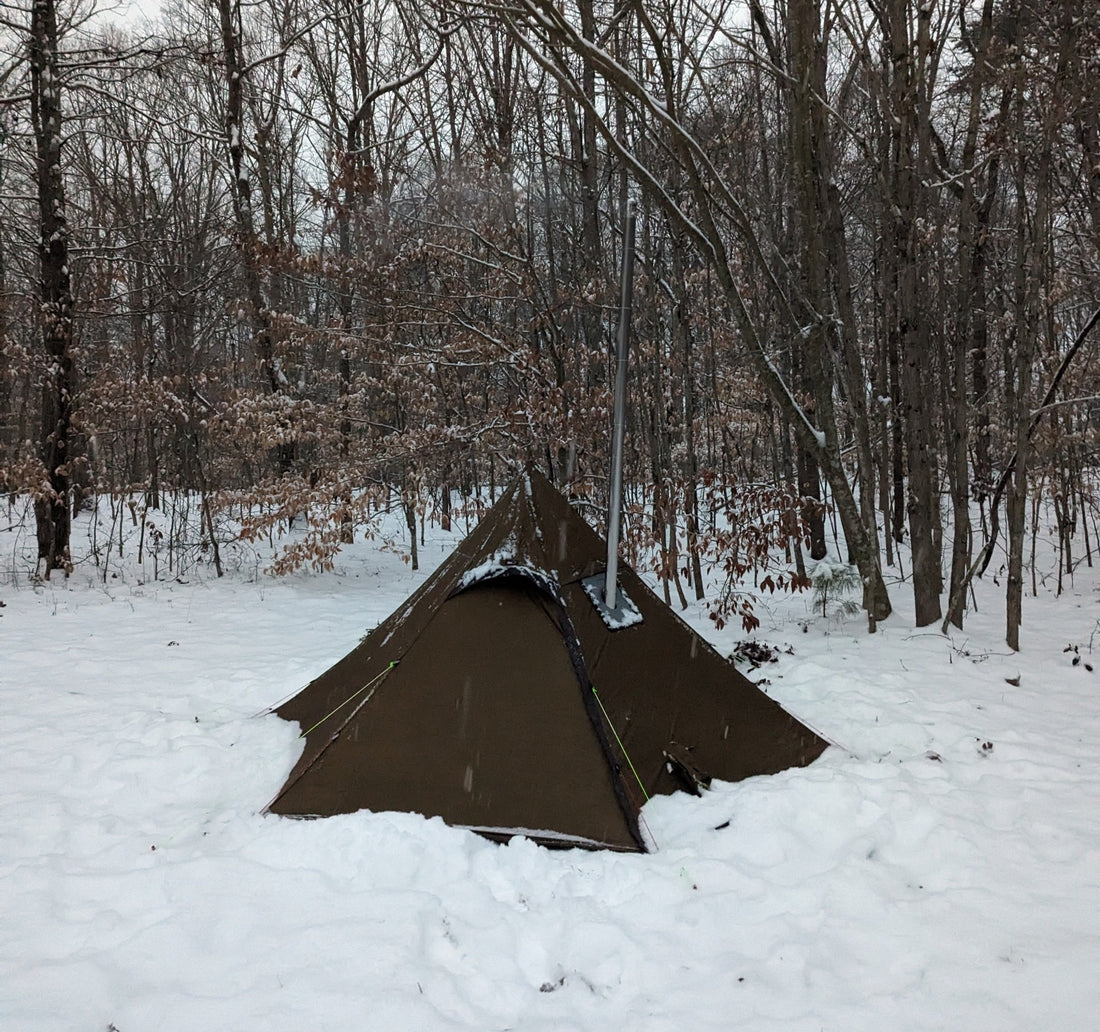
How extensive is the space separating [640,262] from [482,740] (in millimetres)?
6492

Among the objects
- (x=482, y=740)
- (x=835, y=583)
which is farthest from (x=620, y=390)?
(x=835, y=583)

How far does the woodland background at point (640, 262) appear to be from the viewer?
5543 millimetres

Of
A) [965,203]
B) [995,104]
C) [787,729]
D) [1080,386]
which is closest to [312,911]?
[787,729]

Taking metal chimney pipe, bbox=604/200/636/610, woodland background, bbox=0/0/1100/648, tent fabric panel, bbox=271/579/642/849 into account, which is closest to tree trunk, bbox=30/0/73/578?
woodland background, bbox=0/0/1100/648

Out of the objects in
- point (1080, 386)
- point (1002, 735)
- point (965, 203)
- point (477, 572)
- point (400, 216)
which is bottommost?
point (1002, 735)

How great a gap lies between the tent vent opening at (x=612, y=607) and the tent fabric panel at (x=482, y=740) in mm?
390

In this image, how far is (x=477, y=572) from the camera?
3.55 metres

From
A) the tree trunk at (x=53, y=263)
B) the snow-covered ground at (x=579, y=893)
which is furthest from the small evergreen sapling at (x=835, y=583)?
the tree trunk at (x=53, y=263)

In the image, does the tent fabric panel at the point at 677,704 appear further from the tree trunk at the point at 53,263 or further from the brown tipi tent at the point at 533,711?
the tree trunk at the point at 53,263

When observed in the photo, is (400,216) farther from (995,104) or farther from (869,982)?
(869,982)

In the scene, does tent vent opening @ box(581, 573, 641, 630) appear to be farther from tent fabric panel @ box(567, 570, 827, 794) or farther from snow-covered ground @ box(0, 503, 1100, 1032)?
snow-covered ground @ box(0, 503, 1100, 1032)

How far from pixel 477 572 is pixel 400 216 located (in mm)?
6209

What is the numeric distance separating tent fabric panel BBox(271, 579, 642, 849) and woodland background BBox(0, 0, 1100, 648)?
3015 mm

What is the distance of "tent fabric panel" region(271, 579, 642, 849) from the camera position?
3143 mm
